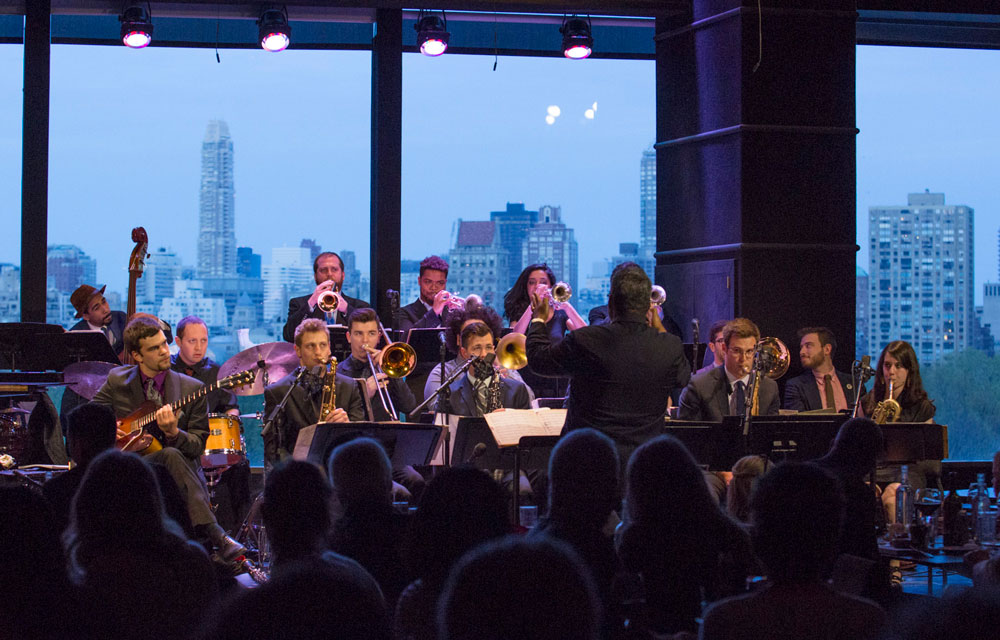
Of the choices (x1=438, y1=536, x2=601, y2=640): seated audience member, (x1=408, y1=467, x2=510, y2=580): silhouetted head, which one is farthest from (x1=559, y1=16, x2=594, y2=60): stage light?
(x1=438, y1=536, x2=601, y2=640): seated audience member

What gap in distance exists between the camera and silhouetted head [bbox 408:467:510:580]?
2602 mm

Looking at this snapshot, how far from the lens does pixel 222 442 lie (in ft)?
20.4

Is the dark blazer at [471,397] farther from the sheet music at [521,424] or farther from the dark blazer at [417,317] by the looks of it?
the dark blazer at [417,317]

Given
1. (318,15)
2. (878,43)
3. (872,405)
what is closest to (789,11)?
(878,43)

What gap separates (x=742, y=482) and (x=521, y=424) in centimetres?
126

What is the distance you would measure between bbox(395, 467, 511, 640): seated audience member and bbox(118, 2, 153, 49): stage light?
6.25m

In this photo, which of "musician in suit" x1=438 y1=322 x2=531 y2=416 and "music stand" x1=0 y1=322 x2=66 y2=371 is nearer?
"musician in suit" x1=438 y1=322 x2=531 y2=416

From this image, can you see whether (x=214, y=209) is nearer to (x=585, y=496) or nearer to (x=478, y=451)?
(x=478, y=451)

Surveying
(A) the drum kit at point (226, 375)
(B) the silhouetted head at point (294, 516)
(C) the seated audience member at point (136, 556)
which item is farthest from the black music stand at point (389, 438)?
(B) the silhouetted head at point (294, 516)

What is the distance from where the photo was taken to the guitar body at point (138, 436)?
550cm

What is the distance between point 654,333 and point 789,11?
3860 mm

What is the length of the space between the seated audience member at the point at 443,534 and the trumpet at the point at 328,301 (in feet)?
15.4

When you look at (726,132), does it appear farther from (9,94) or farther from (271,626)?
(271,626)

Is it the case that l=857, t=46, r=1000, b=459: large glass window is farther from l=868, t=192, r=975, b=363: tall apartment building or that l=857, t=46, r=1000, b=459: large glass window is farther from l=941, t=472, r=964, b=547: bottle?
l=941, t=472, r=964, b=547: bottle
